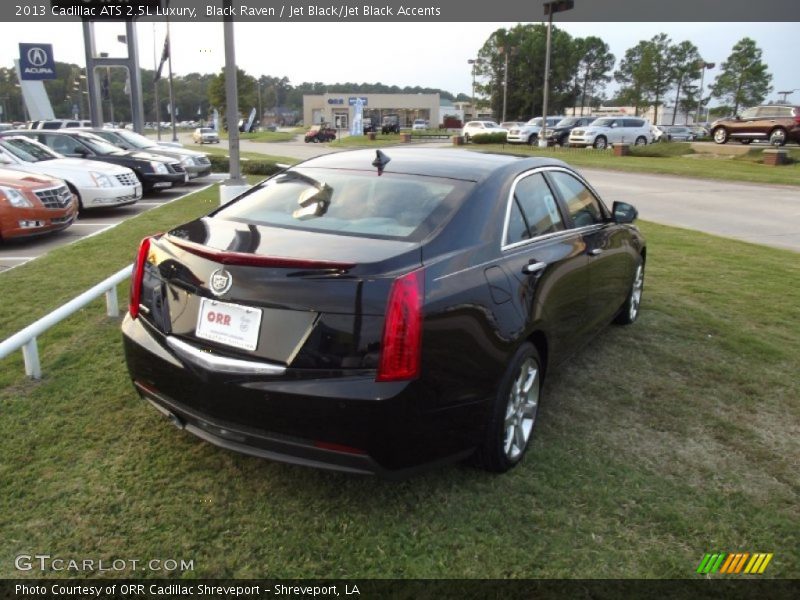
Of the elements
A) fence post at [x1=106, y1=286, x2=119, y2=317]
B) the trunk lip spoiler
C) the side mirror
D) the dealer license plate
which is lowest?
fence post at [x1=106, y1=286, x2=119, y2=317]

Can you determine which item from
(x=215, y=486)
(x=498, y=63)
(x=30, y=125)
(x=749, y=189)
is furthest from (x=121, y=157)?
(x=498, y=63)

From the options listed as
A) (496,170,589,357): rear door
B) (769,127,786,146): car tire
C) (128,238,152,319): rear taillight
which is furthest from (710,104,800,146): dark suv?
(128,238,152,319): rear taillight

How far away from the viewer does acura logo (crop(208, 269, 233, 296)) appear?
2.85 metres

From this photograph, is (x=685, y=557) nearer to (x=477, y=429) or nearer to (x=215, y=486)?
(x=477, y=429)

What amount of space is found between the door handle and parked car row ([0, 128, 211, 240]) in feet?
25.1

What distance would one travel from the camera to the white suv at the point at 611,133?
36.5 metres

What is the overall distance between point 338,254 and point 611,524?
1.69m

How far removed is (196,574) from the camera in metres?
2.57

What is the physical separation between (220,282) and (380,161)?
1.47 m

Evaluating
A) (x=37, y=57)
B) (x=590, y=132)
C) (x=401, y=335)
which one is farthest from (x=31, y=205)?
(x=590, y=132)

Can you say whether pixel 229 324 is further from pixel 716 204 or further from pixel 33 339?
pixel 716 204

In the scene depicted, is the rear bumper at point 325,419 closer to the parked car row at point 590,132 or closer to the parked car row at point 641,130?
the parked car row at point 641,130

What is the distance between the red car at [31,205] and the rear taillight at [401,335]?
777cm

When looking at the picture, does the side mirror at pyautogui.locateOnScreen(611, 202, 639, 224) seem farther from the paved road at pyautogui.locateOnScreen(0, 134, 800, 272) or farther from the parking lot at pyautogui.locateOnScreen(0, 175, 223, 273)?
the parking lot at pyautogui.locateOnScreen(0, 175, 223, 273)
